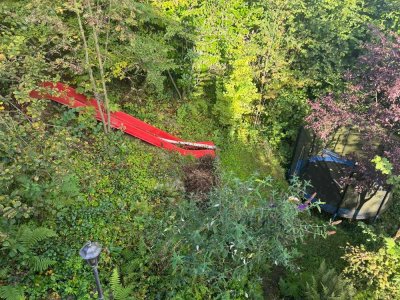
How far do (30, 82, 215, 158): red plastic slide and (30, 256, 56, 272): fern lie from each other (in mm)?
3452

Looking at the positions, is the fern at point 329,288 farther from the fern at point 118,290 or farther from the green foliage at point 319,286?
the fern at point 118,290

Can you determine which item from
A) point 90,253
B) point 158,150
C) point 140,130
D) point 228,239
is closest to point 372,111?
point 228,239

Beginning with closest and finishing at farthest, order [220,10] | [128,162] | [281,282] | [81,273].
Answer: [81,273]
[281,282]
[128,162]
[220,10]

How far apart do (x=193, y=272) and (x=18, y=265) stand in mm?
2372

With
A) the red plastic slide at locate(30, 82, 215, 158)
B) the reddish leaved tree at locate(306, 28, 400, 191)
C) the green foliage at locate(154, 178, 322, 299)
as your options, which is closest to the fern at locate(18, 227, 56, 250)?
the green foliage at locate(154, 178, 322, 299)

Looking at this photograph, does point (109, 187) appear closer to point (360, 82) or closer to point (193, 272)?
point (193, 272)

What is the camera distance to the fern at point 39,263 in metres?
4.57

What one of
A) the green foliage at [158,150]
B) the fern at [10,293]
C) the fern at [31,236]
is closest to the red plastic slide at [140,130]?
the green foliage at [158,150]

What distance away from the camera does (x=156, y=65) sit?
24.1ft

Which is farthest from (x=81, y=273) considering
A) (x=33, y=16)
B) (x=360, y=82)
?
(x=360, y=82)

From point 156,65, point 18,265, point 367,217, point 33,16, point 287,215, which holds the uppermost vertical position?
point 33,16

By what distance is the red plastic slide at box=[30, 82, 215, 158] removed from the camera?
7.51 metres

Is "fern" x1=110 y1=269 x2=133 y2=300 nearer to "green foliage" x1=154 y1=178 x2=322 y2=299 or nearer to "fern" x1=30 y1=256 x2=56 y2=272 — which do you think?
"green foliage" x1=154 y1=178 x2=322 y2=299

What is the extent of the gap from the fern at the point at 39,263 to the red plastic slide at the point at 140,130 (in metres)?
3.45
